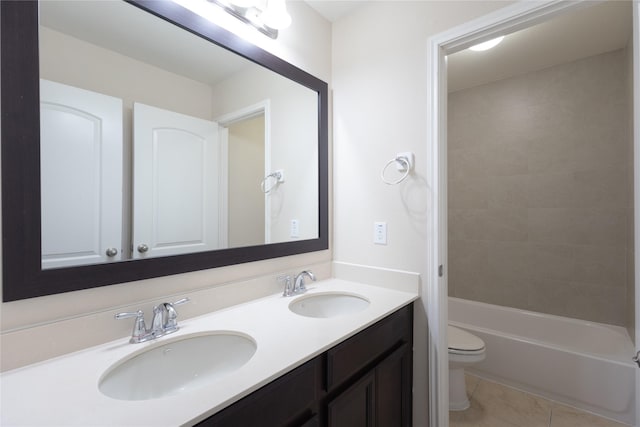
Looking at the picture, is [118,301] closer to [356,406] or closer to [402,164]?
[356,406]

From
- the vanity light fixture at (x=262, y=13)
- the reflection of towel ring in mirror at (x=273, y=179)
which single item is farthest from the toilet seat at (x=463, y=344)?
the vanity light fixture at (x=262, y=13)

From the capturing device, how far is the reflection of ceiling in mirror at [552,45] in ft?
5.67

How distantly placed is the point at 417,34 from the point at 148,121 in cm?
133

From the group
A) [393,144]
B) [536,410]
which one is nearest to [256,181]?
[393,144]

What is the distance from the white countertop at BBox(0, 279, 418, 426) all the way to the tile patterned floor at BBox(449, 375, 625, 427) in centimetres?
127

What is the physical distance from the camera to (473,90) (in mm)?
2732

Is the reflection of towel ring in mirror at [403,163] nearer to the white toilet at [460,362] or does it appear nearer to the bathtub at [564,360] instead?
the white toilet at [460,362]

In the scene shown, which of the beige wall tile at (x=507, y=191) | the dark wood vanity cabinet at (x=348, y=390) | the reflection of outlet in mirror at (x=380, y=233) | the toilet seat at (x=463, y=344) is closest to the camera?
the dark wood vanity cabinet at (x=348, y=390)

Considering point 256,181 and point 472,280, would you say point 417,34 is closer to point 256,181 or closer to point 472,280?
point 256,181

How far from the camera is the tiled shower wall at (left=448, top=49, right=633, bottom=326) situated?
6.92ft

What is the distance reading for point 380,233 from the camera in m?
1.54

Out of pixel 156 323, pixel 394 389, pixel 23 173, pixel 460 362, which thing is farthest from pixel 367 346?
pixel 23 173

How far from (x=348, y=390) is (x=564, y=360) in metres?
1.79

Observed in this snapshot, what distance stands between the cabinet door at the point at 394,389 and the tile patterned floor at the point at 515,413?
2.16 feet
